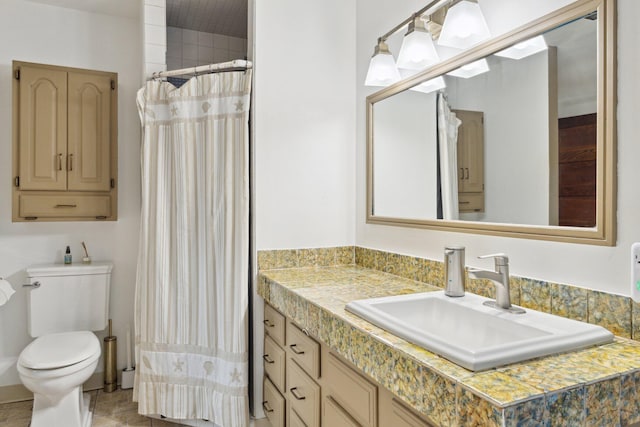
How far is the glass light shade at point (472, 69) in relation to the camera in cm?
153

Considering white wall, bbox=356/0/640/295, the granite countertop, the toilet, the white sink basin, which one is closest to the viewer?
the granite countertop

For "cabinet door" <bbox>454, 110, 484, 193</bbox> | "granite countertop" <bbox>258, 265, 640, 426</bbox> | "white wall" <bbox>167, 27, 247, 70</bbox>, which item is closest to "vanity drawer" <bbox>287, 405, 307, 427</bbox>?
"granite countertop" <bbox>258, 265, 640, 426</bbox>

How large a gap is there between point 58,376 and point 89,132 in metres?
1.48

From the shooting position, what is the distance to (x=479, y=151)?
156 centimetres

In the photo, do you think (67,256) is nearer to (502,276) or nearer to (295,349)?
(295,349)

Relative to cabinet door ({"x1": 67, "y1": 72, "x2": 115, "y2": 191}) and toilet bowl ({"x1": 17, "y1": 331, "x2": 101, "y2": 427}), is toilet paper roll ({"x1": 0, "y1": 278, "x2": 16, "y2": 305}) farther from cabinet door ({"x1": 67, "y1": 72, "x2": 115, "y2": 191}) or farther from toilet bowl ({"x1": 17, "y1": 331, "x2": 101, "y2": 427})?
cabinet door ({"x1": 67, "y1": 72, "x2": 115, "y2": 191})

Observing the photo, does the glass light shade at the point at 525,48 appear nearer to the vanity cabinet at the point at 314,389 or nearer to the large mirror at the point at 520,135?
the large mirror at the point at 520,135

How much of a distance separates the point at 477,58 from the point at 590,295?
92cm

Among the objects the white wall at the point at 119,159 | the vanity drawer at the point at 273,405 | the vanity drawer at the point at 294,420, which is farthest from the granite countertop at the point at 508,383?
the white wall at the point at 119,159

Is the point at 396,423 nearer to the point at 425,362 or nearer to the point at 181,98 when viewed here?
the point at 425,362

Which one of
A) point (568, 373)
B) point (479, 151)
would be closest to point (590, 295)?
point (568, 373)

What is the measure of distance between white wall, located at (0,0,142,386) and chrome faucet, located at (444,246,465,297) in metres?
2.31

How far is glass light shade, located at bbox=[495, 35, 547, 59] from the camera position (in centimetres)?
132

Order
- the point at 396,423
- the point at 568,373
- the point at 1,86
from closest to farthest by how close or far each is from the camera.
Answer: the point at 568,373 → the point at 396,423 → the point at 1,86
